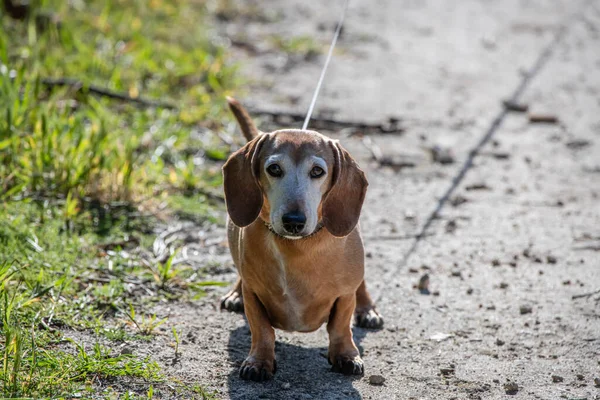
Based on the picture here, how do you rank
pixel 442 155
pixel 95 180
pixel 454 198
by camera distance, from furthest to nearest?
pixel 442 155 < pixel 454 198 < pixel 95 180

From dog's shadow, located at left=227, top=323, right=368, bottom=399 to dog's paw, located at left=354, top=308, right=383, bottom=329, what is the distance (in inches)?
4.8

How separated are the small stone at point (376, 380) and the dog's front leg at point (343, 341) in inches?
2.4

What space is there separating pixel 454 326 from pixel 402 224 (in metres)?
1.26

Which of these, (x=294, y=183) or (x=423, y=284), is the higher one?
(x=294, y=183)

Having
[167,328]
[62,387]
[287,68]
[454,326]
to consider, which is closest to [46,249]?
[167,328]

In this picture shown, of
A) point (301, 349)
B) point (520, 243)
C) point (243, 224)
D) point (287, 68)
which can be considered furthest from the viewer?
point (287, 68)

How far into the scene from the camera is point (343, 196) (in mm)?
3389

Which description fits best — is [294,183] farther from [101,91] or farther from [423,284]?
[101,91]

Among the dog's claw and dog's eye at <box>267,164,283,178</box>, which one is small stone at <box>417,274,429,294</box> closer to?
the dog's claw

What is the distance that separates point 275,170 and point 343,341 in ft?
2.43

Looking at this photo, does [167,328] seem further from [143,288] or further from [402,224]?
[402,224]

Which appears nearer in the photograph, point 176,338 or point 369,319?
point 176,338

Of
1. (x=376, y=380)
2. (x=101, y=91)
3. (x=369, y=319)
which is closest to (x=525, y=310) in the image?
(x=369, y=319)

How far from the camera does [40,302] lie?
3.76 meters
